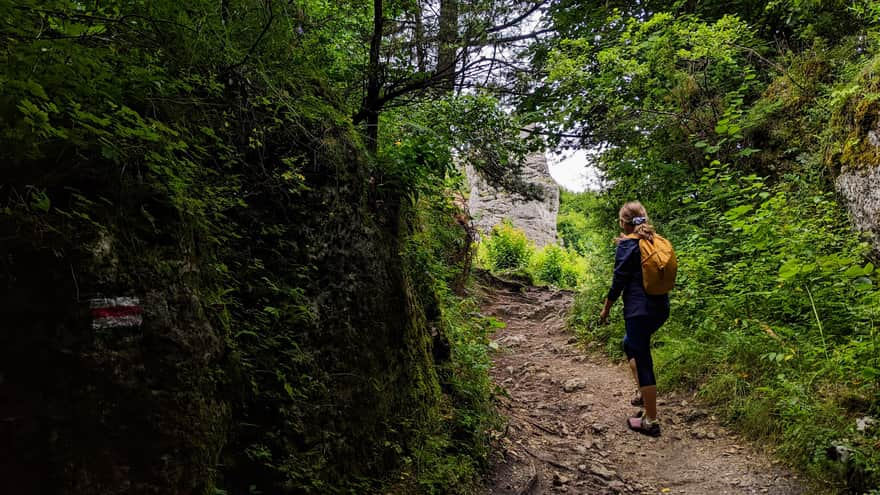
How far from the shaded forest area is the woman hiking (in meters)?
0.78

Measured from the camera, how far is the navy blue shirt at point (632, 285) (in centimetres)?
447

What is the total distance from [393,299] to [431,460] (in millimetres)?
1259

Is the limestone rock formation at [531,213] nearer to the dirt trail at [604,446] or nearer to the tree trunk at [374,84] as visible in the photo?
the dirt trail at [604,446]

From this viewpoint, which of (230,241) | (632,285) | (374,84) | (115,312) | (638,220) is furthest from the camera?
(638,220)

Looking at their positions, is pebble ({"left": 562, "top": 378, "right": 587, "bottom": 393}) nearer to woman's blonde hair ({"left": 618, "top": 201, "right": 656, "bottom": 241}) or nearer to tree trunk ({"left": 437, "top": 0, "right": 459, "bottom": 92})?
woman's blonde hair ({"left": 618, "top": 201, "right": 656, "bottom": 241})

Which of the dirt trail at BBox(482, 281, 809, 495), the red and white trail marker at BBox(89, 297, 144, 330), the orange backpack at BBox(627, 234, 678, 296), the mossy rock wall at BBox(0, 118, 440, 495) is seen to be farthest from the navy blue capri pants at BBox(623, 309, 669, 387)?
the red and white trail marker at BBox(89, 297, 144, 330)

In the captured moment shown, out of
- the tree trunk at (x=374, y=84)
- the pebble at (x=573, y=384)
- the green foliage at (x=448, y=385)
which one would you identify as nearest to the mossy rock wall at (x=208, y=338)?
the green foliage at (x=448, y=385)

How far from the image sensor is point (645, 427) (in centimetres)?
461

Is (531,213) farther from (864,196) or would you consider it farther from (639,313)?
(639,313)

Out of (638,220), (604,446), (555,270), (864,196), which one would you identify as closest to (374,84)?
(638,220)

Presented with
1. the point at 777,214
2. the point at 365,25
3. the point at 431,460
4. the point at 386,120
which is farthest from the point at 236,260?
the point at 777,214

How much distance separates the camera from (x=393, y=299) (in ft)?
12.3

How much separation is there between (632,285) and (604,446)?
1624mm

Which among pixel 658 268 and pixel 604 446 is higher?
pixel 658 268
